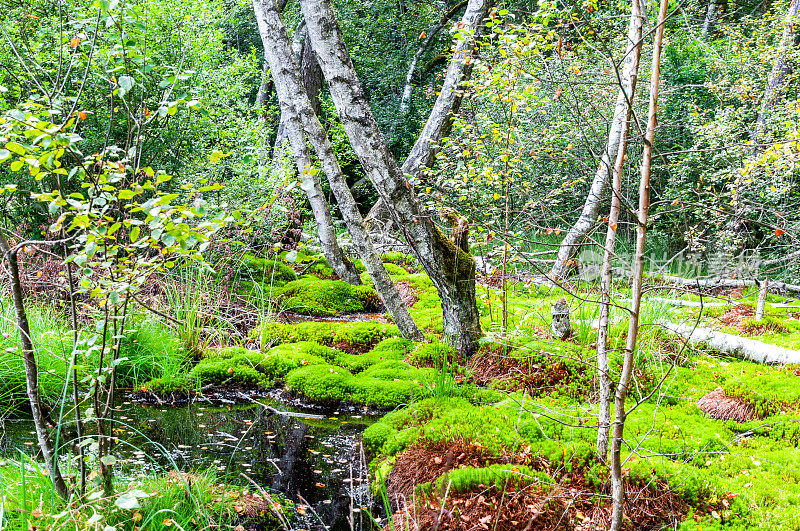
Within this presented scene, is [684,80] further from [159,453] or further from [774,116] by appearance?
[159,453]

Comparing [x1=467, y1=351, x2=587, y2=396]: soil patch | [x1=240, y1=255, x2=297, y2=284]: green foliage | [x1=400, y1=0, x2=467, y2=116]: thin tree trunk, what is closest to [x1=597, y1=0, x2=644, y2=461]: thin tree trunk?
[x1=467, y1=351, x2=587, y2=396]: soil patch

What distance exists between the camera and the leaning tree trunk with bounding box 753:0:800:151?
25.1 ft

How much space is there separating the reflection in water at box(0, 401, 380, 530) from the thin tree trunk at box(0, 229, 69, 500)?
21.9 inches

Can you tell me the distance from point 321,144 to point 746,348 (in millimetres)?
4611

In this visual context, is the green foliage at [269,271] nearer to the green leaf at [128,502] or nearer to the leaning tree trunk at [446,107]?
the leaning tree trunk at [446,107]

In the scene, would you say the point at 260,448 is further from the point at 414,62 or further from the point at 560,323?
the point at 414,62

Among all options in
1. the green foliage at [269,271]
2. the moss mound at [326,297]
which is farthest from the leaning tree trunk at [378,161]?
the green foliage at [269,271]

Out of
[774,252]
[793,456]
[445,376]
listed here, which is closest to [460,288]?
[445,376]

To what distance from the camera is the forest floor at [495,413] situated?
8.71ft

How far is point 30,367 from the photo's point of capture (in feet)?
7.20

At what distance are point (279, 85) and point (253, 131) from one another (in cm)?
190

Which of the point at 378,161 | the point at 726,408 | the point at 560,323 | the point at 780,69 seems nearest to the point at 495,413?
the point at 560,323

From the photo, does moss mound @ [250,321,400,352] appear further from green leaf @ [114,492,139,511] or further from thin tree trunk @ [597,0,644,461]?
green leaf @ [114,492,139,511]

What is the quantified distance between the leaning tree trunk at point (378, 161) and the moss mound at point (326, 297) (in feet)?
9.92
